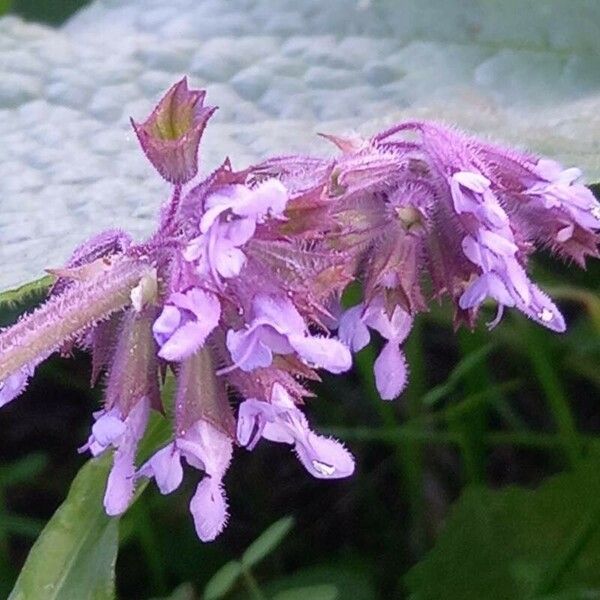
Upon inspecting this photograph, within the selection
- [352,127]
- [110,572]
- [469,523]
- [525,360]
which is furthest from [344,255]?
[525,360]

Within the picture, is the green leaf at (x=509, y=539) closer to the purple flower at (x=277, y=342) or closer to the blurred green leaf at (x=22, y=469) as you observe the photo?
the blurred green leaf at (x=22, y=469)

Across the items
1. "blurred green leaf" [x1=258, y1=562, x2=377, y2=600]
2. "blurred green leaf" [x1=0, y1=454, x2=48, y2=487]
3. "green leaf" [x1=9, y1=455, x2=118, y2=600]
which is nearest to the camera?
"green leaf" [x1=9, y1=455, x2=118, y2=600]

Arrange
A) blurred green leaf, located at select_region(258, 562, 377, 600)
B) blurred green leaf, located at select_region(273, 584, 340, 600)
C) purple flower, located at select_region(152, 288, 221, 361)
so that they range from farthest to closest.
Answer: blurred green leaf, located at select_region(258, 562, 377, 600), blurred green leaf, located at select_region(273, 584, 340, 600), purple flower, located at select_region(152, 288, 221, 361)

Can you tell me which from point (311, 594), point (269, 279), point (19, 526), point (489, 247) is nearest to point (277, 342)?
point (269, 279)

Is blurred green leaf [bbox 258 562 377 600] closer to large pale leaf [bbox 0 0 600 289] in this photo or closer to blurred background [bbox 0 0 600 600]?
blurred background [bbox 0 0 600 600]

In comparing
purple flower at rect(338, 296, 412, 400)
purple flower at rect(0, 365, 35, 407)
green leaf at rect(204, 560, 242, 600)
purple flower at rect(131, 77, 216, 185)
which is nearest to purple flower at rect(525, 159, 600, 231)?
purple flower at rect(338, 296, 412, 400)

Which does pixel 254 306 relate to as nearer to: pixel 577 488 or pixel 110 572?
pixel 110 572

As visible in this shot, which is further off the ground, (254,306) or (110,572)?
(254,306)
